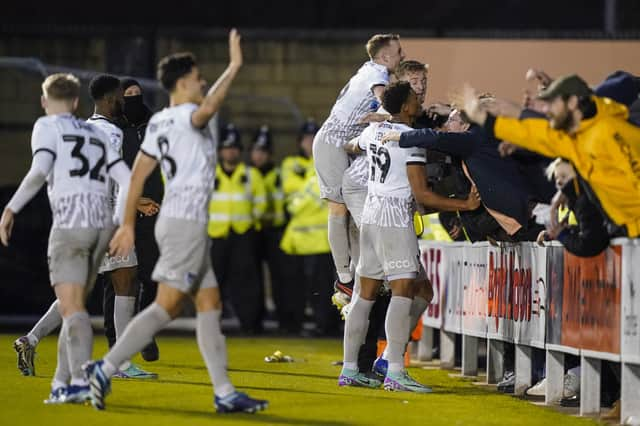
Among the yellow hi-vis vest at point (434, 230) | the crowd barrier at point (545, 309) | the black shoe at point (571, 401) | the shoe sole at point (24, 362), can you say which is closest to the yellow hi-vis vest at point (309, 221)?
the yellow hi-vis vest at point (434, 230)

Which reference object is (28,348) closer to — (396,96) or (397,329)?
(397,329)

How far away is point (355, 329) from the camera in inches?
412

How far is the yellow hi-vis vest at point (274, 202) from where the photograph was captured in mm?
17953

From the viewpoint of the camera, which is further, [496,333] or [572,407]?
[496,333]

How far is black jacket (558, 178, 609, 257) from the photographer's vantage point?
8875 mm

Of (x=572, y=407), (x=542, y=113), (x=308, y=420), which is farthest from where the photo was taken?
(x=572, y=407)

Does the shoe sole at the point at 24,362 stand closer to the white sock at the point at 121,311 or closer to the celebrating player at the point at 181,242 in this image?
the white sock at the point at 121,311

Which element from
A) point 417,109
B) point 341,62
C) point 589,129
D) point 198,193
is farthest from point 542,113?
point 341,62

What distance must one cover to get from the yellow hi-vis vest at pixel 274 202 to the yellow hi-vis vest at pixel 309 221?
1.37 feet

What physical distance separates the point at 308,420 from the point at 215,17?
14.8 metres

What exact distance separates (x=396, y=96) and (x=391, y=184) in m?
0.58

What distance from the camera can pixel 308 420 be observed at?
8.39 m

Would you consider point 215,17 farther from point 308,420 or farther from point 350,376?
point 308,420

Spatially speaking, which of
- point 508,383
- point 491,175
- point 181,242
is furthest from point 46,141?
point 508,383
